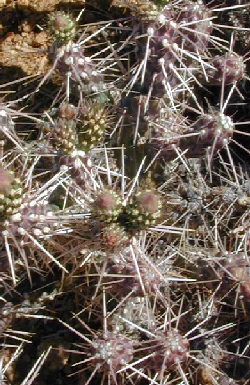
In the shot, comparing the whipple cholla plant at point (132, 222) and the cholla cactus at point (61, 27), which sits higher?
the cholla cactus at point (61, 27)

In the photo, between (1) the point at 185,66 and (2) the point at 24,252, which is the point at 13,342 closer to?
(2) the point at 24,252

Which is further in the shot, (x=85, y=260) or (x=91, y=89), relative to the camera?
(x=91, y=89)

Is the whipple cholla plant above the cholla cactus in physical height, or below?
below

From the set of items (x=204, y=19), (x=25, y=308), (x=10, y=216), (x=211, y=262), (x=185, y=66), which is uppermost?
(x=204, y=19)

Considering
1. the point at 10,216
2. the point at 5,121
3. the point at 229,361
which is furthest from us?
the point at 229,361

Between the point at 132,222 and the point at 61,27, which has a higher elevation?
the point at 61,27

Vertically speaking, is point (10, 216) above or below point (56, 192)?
above

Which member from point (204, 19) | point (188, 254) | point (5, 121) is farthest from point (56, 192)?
point (204, 19)

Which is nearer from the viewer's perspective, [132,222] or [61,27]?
[132,222]
